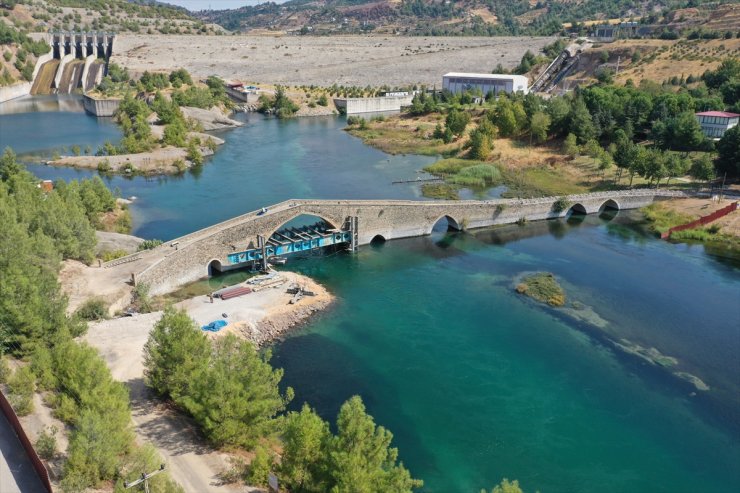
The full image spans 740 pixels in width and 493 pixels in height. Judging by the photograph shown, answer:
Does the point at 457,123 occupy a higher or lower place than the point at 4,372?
higher

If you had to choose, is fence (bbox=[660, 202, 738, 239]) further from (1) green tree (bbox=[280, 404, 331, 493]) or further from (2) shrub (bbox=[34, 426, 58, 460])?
(2) shrub (bbox=[34, 426, 58, 460])

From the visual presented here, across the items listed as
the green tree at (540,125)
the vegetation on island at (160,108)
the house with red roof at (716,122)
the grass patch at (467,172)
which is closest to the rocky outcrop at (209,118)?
the vegetation on island at (160,108)

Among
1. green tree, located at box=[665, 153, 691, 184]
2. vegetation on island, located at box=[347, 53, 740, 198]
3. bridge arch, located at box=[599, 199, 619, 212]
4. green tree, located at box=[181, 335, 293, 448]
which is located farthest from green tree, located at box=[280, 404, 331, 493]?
green tree, located at box=[665, 153, 691, 184]

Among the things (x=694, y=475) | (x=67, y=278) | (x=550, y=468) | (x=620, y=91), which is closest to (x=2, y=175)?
(x=67, y=278)

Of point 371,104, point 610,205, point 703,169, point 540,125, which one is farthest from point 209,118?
point 703,169

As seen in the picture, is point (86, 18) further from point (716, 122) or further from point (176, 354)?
point (176, 354)
